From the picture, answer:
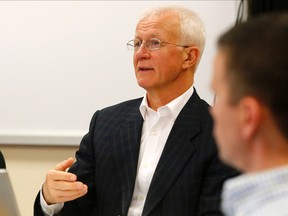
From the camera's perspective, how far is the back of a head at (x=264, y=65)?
0.78 m

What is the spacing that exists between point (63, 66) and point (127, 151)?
99cm

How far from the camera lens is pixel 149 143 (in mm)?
→ 1695

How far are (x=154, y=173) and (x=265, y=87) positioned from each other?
0.86 meters

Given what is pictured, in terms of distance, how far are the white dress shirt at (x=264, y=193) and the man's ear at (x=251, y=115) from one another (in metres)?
0.07

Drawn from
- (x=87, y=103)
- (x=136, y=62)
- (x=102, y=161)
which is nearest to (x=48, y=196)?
(x=102, y=161)

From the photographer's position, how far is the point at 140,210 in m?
1.60

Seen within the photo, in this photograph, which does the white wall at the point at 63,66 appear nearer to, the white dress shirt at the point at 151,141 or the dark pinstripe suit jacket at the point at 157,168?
the dark pinstripe suit jacket at the point at 157,168

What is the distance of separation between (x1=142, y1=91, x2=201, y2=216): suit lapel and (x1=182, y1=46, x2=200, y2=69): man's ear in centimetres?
17

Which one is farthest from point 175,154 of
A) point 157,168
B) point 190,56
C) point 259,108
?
point 259,108

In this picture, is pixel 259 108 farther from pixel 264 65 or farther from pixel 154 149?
pixel 154 149

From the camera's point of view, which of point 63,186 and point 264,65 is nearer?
point 264,65

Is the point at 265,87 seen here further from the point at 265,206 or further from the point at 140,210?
the point at 140,210

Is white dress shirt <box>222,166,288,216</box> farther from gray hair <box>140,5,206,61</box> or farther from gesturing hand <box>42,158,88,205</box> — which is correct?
gray hair <box>140,5,206,61</box>

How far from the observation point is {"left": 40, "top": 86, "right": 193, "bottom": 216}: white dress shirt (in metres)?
1.63
